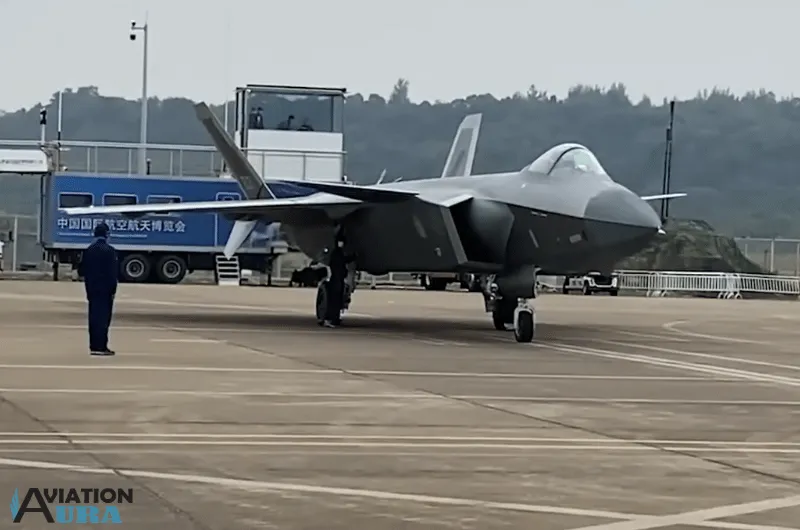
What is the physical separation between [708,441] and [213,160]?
39.3 m

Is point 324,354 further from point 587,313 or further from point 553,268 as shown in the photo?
point 587,313

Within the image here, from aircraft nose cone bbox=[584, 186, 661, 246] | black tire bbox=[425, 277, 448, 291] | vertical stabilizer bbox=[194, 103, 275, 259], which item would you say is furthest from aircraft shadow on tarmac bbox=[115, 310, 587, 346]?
black tire bbox=[425, 277, 448, 291]

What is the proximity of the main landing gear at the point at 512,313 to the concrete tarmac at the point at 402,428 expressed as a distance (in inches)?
9.5

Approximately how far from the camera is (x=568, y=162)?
1959 centimetres

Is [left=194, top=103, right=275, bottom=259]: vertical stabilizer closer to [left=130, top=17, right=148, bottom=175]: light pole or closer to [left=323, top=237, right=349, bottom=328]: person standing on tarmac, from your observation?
[left=323, top=237, right=349, bottom=328]: person standing on tarmac

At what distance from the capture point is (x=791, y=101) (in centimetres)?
9612

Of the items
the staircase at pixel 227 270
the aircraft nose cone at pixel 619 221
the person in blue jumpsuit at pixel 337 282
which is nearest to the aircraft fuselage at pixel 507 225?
the aircraft nose cone at pixel 619 221

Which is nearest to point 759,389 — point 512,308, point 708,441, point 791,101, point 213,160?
point 708,441

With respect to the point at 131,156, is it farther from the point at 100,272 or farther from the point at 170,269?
the point at 100,272

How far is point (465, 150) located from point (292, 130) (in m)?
17.4

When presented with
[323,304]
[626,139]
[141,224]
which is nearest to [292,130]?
[141,224]

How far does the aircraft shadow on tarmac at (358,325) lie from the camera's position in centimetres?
2094

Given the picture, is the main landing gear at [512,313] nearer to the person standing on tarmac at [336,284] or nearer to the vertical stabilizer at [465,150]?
the person standing on tarmac at [336,284]

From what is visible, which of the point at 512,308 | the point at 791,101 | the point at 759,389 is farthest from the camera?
the point at 791,101
